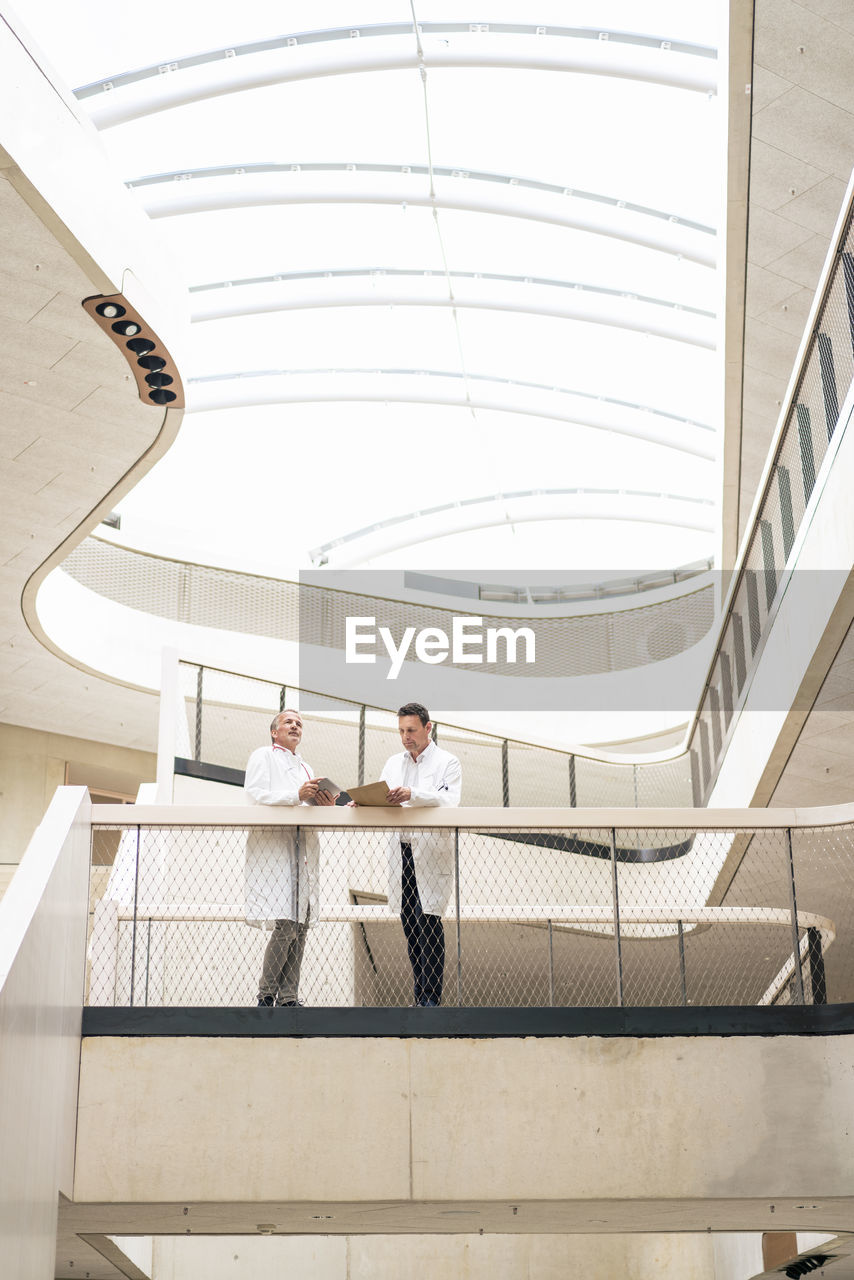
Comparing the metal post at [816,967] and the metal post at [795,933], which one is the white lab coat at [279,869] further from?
the metal post at [816,967]

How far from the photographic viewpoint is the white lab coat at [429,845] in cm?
690

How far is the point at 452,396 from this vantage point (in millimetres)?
20078

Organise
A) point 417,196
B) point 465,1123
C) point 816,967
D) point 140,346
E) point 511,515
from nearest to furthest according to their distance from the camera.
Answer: point 465,1123, point 816,967, point 140,346, point 417,196, point 511,515

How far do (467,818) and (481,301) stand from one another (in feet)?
39.3

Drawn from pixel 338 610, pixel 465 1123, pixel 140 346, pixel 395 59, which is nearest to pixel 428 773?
pixel 465 1123

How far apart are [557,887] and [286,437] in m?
10.5

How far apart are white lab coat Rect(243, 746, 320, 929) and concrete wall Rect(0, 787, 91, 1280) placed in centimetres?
83

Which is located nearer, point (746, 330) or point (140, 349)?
point (140, 349)

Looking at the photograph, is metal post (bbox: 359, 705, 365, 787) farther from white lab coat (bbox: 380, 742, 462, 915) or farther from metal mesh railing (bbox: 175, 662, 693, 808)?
white lab coat (bbox: 380, 742, 462, 915)

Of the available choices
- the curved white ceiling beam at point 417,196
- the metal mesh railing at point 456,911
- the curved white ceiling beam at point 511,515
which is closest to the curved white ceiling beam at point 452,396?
the curved white ceiling beam at point 511,515

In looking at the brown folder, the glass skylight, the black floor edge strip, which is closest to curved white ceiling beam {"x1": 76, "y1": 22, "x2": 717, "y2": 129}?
the glass skylight

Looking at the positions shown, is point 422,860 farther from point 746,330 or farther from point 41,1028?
point 746,330

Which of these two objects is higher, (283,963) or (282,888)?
(282,888)

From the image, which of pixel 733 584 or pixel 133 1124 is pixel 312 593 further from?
pixel 133 1124
